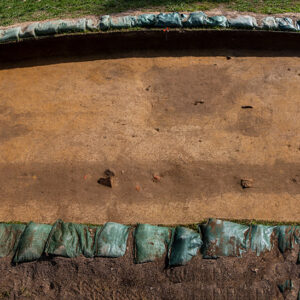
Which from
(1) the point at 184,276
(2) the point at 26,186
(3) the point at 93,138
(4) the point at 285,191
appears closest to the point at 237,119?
(4) the point at 285,191

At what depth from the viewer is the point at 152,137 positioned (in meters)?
5.98

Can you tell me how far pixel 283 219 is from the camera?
191 inches

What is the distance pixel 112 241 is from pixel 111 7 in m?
6.12

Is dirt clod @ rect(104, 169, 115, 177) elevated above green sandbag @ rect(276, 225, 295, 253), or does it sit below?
above

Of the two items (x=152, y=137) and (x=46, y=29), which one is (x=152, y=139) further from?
(x=46, y=29)

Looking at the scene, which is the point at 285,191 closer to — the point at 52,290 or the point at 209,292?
the point at 209,292

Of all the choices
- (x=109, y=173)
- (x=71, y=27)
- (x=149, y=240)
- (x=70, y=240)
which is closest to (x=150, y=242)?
(x=149, y=240)

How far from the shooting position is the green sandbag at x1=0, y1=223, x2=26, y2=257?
177 inches

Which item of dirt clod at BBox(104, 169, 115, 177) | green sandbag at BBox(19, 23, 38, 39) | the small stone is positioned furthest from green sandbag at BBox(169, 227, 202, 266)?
green sandbag at BBox(19, 23, 38, 39)

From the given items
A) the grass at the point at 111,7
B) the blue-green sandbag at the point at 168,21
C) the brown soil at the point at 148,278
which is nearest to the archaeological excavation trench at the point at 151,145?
the brown soil at the point at 148,278

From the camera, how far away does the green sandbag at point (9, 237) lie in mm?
4504

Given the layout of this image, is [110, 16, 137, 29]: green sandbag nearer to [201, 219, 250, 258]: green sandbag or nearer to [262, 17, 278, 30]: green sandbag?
[262, 17, 278, 30]: green sandbag

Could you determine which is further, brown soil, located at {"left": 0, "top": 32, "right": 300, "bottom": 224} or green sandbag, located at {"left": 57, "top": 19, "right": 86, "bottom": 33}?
green sandbag, located at {"left": 57, "top": 19, "right": 86, "bottom": 33}

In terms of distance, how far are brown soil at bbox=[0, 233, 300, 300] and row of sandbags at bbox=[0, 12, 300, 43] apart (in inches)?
191
